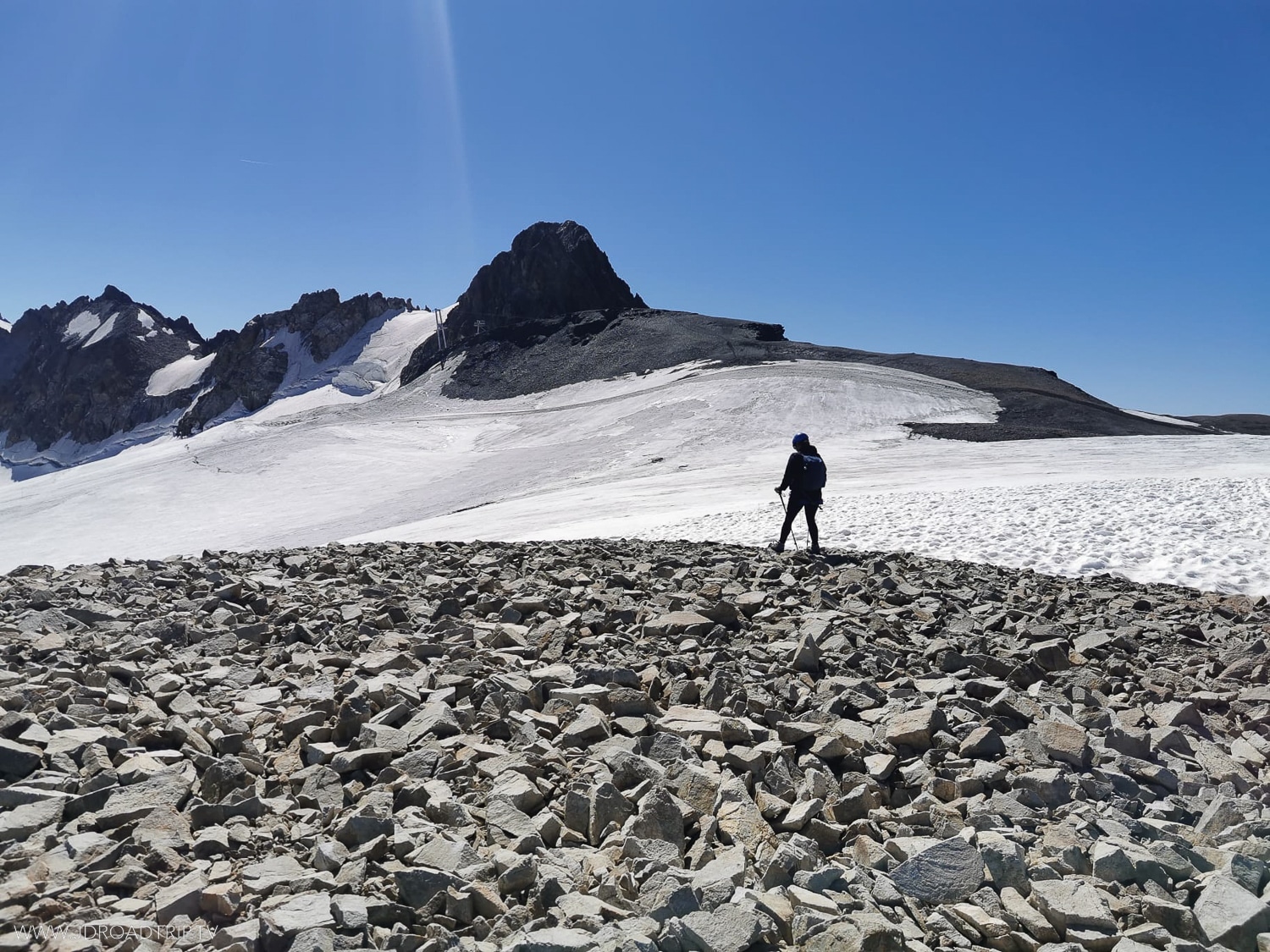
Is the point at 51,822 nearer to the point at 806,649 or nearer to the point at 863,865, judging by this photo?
the point at 863,865

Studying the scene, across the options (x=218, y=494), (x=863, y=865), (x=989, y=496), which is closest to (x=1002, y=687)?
(x=863, y=865)

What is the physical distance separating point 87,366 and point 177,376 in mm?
22613

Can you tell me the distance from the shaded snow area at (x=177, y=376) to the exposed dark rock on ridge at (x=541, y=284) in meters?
51.0

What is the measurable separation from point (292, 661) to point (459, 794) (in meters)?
3.27

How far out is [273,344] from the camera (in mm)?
111312

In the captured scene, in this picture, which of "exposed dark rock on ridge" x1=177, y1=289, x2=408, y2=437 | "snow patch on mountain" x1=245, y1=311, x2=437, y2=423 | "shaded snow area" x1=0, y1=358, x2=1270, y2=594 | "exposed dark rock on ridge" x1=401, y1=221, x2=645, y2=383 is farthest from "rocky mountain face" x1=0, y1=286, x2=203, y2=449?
"shaded snow area" x1=0, y1=358, x2=1270, y2=594

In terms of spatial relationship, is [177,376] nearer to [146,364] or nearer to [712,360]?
[146,364]

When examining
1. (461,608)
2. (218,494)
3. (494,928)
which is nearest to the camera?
(494,928)

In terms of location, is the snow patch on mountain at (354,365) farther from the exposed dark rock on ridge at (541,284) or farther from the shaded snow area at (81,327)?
the shaded snow area at (81,327)

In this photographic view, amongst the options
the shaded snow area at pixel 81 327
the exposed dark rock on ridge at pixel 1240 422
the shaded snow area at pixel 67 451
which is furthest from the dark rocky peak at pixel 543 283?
the shaded snow area at pixel 81 327

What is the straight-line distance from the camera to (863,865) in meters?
4.29

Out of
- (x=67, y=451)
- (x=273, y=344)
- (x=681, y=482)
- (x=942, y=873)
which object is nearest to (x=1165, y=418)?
(x=681, y=482)

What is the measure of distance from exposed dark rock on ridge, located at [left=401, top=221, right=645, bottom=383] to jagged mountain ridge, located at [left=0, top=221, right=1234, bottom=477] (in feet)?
0.58

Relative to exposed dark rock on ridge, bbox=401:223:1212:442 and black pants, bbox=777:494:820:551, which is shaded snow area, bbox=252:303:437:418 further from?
black pants, bbox=777:494:820:551
